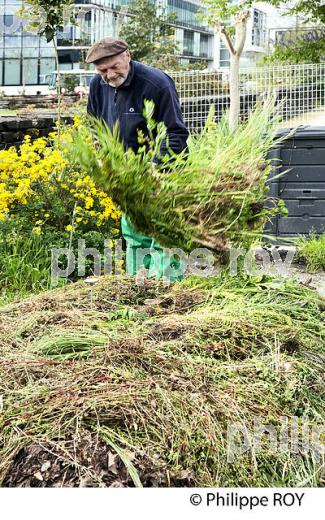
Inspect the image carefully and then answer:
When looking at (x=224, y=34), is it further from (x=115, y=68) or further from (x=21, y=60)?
(x=21, y=60)

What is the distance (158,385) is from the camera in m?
2.73

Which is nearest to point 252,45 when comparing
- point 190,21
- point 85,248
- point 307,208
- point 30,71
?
point 30,71

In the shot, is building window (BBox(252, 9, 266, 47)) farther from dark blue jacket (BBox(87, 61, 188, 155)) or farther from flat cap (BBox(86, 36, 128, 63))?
flat cap (BBox(86, 36, 128, 63))

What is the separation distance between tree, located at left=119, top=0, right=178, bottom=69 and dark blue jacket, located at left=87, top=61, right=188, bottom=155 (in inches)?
1006

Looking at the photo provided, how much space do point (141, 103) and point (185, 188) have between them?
5.58 ft

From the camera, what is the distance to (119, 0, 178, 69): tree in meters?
31.4

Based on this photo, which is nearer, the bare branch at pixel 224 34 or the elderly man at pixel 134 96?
the elderly man at pixel 134 96

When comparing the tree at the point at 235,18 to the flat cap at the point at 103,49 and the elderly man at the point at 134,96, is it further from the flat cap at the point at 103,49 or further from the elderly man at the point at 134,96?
the flat cap at the point at 103,49

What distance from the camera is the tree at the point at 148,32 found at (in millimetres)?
31438

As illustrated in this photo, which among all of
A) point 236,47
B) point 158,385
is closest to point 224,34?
point 236,47

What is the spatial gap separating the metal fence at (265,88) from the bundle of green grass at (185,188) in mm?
12228

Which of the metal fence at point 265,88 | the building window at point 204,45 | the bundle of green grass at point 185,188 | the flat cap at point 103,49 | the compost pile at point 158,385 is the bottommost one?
the compost pile at point 158,385

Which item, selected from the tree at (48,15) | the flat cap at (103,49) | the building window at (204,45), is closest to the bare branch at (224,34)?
the tree at (48,15)

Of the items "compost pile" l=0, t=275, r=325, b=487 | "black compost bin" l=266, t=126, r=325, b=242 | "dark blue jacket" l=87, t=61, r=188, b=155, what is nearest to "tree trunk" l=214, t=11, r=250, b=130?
"black compost bin" l=266, t=126, r=325, b=242
